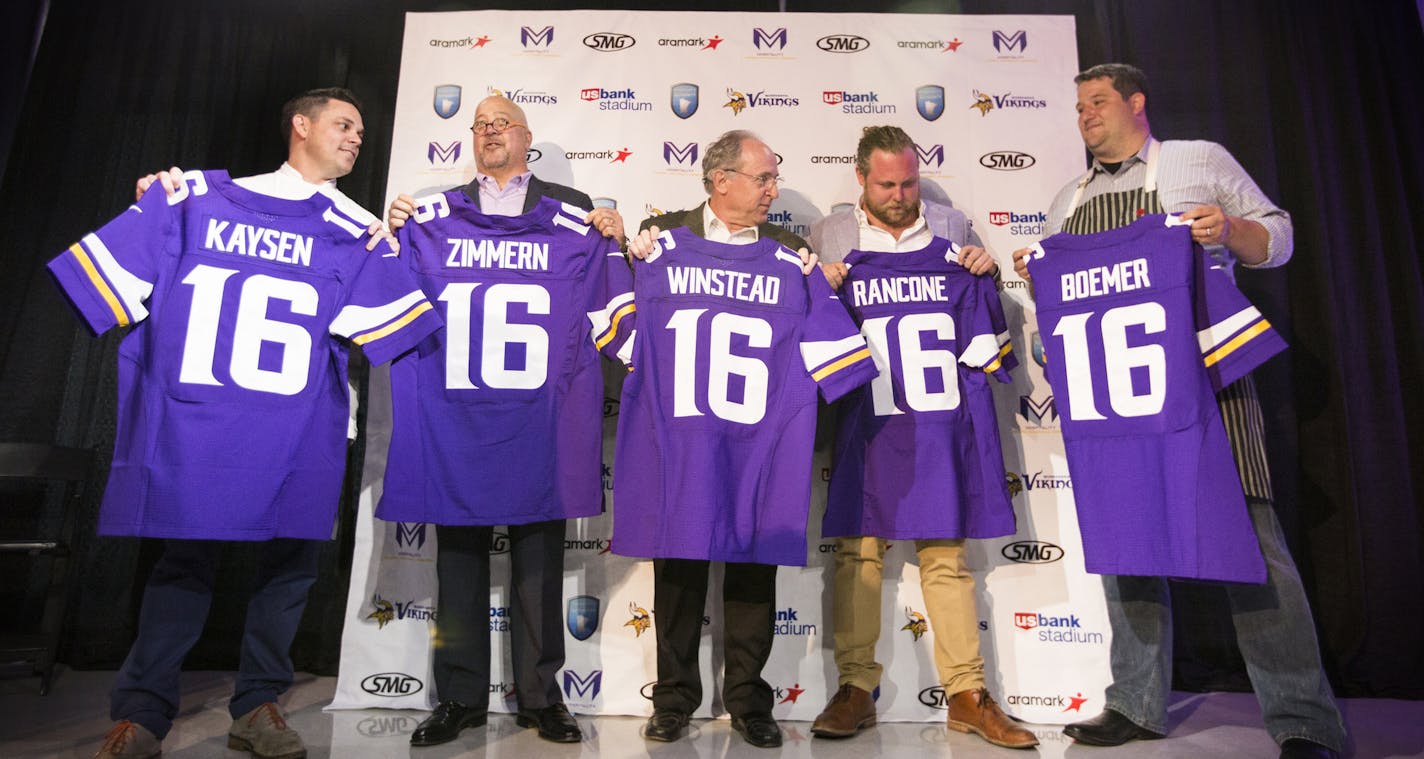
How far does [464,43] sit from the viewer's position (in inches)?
151

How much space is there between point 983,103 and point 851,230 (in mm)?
994

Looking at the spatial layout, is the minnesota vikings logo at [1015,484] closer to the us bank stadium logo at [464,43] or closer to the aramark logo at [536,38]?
the aramark logo at [536,38]

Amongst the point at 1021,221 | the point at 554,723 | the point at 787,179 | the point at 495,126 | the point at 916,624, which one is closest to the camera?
the point at 554,723

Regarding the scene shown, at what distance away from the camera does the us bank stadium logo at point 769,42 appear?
3.81 meters

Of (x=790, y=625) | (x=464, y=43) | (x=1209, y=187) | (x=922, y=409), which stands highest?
(x=464, y=43)

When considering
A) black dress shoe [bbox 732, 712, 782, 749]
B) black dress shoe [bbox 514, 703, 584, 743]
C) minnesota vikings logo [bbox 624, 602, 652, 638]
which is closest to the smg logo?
black dress shoe [bbox 514, 703, 584, 743]

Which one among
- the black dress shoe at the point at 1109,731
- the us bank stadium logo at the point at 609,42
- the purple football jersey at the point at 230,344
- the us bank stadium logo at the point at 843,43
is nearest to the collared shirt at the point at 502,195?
the purple football jersey at the point at 230,344

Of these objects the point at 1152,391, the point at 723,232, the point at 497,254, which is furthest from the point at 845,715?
the point at 497,254

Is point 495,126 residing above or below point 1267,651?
above

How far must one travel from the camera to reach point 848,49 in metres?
3.82

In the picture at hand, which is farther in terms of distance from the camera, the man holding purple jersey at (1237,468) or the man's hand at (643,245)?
the man's hand at (643,245)

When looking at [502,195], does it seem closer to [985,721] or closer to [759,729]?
[759,729]

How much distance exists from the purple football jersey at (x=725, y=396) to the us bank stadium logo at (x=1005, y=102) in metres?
1.43

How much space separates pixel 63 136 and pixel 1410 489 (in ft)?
20.8
